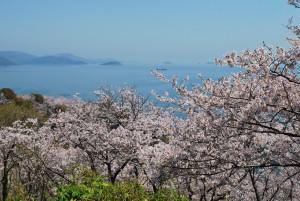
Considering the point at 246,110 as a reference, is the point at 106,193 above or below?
below

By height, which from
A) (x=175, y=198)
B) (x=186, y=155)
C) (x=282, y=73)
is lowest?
(x=175, y=198)

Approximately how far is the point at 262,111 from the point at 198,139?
84.3 inches

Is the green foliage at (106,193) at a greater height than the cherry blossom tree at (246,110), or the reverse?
the cherry blossom tree at (246,110)

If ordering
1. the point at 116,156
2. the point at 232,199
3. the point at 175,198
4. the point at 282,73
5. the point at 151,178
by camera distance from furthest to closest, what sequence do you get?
the point at 116,156
the point at 232,199
the point at 151,178
the point at 175,198
the point at 282,73

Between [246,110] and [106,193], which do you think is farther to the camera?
[106,193]

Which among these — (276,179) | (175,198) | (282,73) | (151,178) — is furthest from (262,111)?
(276,179)

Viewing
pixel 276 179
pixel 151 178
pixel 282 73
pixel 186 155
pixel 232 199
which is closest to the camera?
pixel 282 73

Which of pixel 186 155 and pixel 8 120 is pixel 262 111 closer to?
pixel 186 155

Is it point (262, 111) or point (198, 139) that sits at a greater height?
point (262, 111)

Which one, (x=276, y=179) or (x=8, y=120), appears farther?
(x=8, y=120)

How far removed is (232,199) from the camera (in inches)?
547

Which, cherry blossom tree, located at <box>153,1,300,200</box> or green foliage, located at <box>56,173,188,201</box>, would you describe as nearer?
cherry blossom tree, located at <box>153,1,300,200</box>

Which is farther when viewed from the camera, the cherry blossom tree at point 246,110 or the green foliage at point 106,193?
the green foliage at point 106,193

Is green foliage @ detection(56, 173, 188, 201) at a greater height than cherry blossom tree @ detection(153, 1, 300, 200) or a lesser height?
lesser
